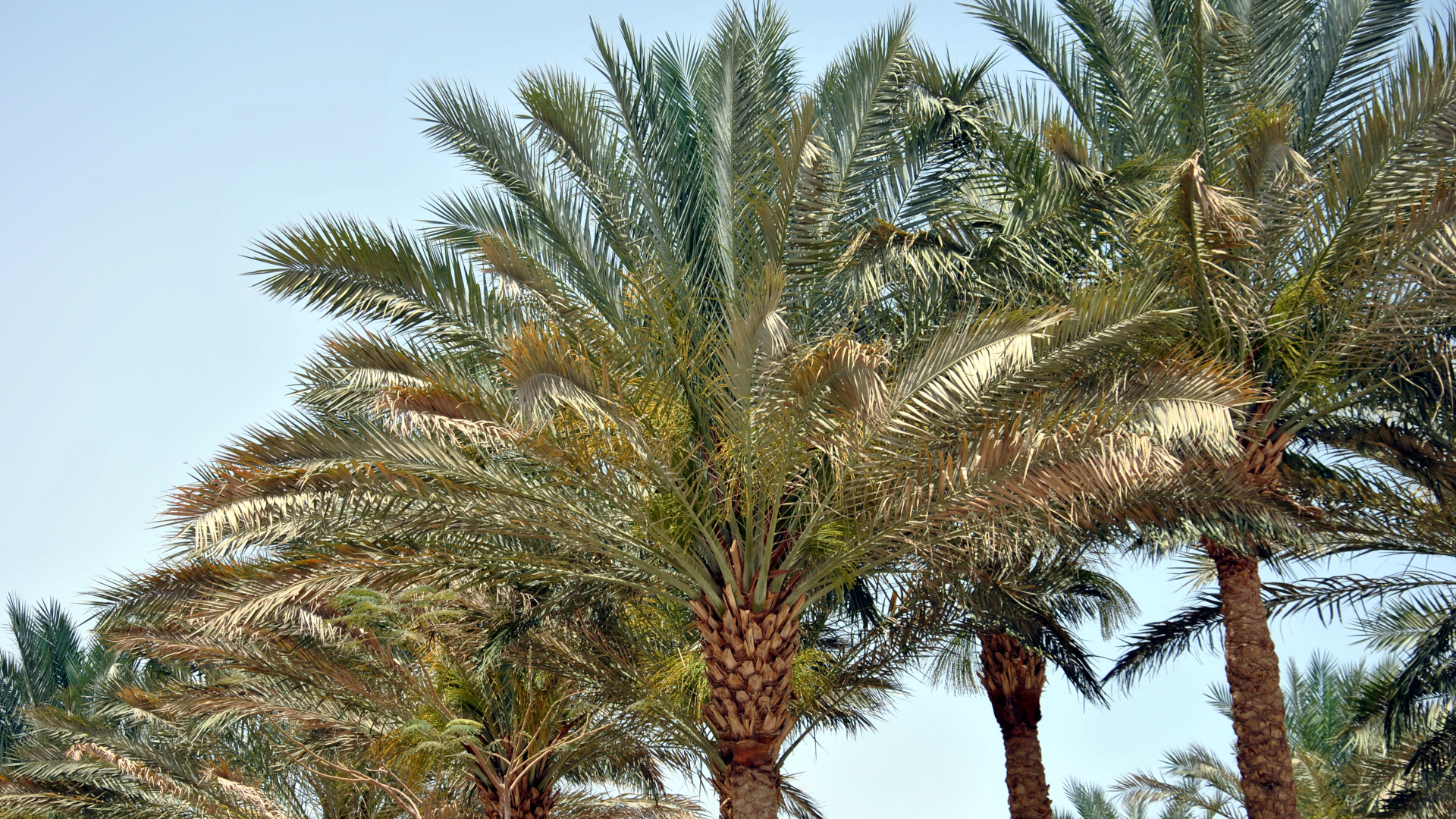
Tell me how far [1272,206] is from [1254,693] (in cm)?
392

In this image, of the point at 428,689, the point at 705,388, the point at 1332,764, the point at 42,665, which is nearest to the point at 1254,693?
the point at 705,388

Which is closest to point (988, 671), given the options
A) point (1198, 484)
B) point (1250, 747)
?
point (1250, 747)

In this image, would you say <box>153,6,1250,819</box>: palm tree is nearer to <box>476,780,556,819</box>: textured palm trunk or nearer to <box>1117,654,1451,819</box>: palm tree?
<box>476,780,556,819</box>: textured palm trunk

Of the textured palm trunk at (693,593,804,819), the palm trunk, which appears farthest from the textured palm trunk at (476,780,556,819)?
the palm trunk

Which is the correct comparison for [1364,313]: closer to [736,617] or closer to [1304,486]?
[1304,486]

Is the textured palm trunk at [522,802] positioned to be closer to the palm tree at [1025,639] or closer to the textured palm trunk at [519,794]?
the textured palm trunk at [519,794]

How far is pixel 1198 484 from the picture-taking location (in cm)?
920

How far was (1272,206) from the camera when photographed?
9812mm

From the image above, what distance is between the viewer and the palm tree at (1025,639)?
11125 mm

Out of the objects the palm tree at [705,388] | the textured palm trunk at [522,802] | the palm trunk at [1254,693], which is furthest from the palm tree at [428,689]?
the palm trunk at [1254,693]

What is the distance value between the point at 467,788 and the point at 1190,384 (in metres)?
9.18

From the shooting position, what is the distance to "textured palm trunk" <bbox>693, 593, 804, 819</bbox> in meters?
9.20

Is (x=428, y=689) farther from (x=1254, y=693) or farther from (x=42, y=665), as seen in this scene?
(x=42, y=665)

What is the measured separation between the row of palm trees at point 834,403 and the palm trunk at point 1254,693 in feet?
0.11
